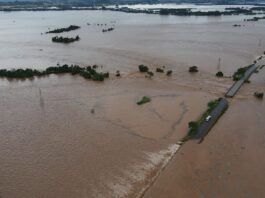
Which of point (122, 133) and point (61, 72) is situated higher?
point (61, 72)

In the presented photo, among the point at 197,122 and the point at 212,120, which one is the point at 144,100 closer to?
the point at 197,122

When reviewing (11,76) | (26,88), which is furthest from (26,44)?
(26,88)

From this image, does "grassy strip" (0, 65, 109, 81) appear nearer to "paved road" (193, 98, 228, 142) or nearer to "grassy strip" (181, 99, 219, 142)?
"grassy strip" (181, 99, 219, 142)

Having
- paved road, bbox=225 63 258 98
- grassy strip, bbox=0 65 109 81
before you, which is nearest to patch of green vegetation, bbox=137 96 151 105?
paved road, bbox=225 63 258 98

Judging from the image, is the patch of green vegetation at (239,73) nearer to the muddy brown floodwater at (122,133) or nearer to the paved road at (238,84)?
the paved road at (238,84)

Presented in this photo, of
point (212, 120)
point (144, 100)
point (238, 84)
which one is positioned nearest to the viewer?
point (212, 120)

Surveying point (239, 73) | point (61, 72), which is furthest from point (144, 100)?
point (61, 72)
